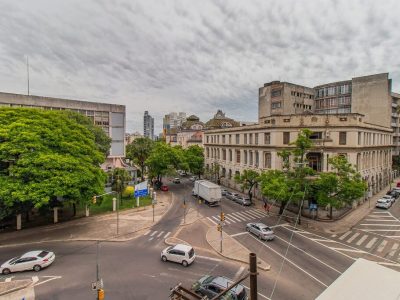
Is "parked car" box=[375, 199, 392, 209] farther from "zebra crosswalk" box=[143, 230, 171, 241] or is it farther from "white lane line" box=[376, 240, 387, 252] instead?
"zebra crosswalk" box=[143, 230, 171, 241]

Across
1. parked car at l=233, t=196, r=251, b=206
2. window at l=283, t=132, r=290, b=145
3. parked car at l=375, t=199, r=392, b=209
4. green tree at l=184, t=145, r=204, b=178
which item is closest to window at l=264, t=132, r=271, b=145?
window at l=283, t=132, r=290, b=145

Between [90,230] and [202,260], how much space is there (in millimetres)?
15541

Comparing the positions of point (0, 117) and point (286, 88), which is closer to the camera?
point (0, 117)

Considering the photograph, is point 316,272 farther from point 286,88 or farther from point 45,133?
point 286,88

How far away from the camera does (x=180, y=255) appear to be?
848 inches

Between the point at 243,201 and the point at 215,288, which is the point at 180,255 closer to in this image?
the point at 215,288

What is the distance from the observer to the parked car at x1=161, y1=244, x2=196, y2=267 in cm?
2136

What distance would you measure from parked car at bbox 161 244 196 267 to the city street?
527 mm

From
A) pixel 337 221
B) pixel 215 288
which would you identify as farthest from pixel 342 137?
pixel 215 288

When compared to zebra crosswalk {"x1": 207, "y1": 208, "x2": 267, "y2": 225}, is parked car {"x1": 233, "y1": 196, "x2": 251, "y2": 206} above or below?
above

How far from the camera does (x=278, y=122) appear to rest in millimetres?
41688

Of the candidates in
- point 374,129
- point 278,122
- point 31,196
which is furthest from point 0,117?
point 374,129

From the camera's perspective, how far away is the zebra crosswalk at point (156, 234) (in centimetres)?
2840

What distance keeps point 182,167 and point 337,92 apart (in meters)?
55.3
